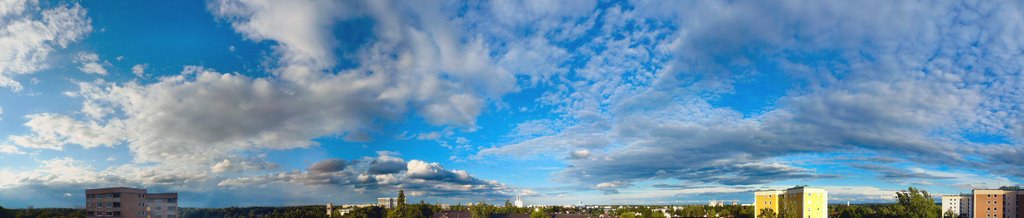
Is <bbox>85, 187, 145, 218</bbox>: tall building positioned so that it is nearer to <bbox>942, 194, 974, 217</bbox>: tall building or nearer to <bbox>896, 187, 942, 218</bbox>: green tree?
<bbox>896, 187, 942, 218</bbox>: green tree

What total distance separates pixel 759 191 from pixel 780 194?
5721 mm

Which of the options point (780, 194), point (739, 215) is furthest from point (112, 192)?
point (739, 215)

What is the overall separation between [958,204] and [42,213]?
131 meters

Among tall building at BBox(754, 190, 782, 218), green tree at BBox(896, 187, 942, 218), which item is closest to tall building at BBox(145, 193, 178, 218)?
tall building at BBox(754, 190, 782, 218)

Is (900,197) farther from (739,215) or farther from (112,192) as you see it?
(112,192)

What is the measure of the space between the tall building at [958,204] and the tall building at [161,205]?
112171 millimetres

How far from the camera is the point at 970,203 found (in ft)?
337

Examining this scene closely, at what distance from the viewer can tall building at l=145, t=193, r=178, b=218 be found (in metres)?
63.2

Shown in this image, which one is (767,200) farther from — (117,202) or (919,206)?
(117,202)

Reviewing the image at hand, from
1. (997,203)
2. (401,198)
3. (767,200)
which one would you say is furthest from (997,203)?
(401,198)

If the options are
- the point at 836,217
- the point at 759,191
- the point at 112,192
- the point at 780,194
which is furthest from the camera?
the point at 836,217

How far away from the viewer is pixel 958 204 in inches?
4218

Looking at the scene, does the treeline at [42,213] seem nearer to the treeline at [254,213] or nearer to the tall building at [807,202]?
the treeline at [254,213]

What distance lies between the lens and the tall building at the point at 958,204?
105175 mm
